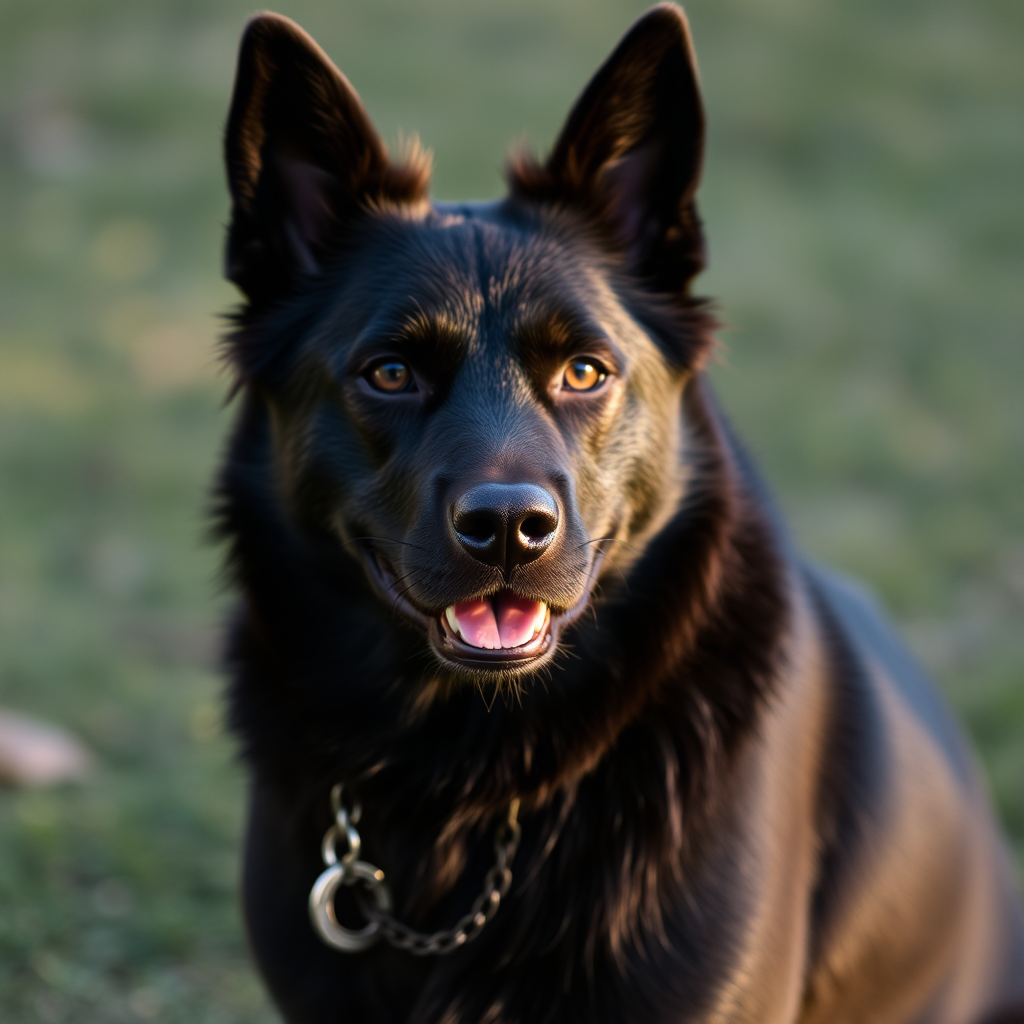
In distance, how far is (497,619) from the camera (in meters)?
2.29

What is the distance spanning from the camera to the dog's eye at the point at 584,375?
248cm

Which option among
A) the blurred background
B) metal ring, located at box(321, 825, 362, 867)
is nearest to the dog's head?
the blurred background

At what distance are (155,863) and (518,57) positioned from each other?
10305 millimetres

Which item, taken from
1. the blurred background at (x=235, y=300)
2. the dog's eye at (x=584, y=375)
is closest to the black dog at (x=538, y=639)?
the dog's eye at (x=584, y=375)

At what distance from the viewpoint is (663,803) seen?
2.44 metres

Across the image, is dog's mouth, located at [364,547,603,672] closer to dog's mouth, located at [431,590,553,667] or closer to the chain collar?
dog's mouth, located at [431,590,553,667]

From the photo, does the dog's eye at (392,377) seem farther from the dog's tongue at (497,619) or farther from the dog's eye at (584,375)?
the dog's tongue at (497,619)

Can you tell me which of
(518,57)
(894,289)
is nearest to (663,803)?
(894,289)

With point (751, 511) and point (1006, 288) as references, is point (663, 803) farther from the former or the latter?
point (1006, 288)

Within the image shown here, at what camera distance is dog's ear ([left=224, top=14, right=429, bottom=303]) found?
7.99 ft

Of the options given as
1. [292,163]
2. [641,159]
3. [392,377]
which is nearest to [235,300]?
[292,163]

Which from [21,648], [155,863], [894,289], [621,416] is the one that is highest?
[621,416]

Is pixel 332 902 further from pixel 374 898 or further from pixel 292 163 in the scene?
pixel 292 163

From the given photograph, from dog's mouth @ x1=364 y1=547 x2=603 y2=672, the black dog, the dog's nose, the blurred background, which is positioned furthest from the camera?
the blurred background
